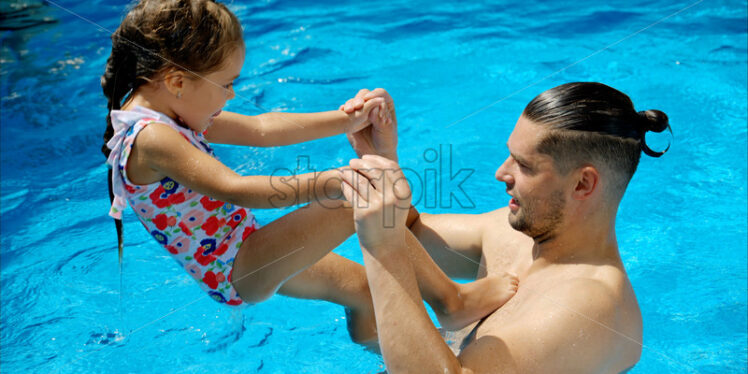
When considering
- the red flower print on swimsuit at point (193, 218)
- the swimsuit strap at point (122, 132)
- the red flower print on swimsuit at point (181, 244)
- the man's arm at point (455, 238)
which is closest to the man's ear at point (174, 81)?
the swimsuit strap at point (122, 132)

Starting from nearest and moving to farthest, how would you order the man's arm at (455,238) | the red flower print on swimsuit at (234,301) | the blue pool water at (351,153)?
the red flower print on swimsuit at (234,301)
the man's arm at (455,238)
the blue pool water at (351,153)

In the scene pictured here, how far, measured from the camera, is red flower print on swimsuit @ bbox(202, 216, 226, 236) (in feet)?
9.96

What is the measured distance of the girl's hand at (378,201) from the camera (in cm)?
220

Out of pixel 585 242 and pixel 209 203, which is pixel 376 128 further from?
pixel 585 242

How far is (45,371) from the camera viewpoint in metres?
3.64

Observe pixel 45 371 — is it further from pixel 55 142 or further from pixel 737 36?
pixel 737 36

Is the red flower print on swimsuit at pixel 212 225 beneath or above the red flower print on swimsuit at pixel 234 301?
above

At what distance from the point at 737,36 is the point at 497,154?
10.8 ft

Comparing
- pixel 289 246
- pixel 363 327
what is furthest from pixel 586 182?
pixel 363 327

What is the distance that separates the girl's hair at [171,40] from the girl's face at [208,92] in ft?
0.09

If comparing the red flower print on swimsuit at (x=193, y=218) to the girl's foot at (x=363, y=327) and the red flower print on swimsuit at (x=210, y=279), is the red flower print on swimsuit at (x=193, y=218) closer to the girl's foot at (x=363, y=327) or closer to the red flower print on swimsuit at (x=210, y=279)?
the red flower print on swimsuit at (x=210, y=279)

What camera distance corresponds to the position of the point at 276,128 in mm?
3545

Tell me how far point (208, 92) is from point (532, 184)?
53.5 inches

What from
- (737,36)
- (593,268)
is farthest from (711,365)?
(737,36)
